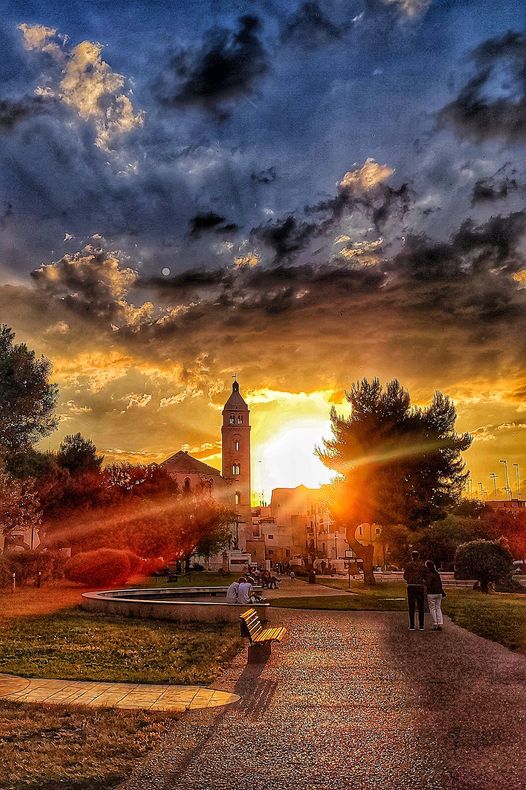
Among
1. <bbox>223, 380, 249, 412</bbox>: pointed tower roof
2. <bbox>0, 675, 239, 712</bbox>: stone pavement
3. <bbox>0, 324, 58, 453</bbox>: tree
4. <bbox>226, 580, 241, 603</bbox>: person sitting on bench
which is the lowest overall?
<bbox>0, 675, 239, 712</bbox>: stone pavement

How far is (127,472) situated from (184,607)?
36529 millimetres

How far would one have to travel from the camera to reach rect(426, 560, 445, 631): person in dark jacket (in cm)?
1639

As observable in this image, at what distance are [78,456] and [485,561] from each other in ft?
103

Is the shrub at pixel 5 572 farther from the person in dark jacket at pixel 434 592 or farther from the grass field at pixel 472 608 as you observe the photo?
the person in dark jacket at pixel 434 592

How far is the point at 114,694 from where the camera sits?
29.5 ft

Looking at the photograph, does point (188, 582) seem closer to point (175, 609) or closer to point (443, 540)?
point (443, 540)

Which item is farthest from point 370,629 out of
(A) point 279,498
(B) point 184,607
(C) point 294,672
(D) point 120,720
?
(A) point 279,498

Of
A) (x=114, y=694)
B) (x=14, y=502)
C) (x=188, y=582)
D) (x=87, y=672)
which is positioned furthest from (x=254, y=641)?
(x=188, y=582)

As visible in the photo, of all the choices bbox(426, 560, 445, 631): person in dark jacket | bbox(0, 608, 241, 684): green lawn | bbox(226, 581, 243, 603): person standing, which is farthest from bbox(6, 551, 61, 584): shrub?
bbox(426, 560, 445, 631): person in dark jacket

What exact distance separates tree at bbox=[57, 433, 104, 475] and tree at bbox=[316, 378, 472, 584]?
67.1 ft

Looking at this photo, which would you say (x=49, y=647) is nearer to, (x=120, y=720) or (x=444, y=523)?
(x=120, y=720)

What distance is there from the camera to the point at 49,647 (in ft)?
43.0

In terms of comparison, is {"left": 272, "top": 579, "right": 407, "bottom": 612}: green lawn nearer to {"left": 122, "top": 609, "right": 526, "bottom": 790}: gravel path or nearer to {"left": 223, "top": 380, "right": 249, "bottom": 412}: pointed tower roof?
{"left": 122, "top": 609, "right": 526, "bottom": 790}: gravel path

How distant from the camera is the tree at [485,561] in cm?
3138
